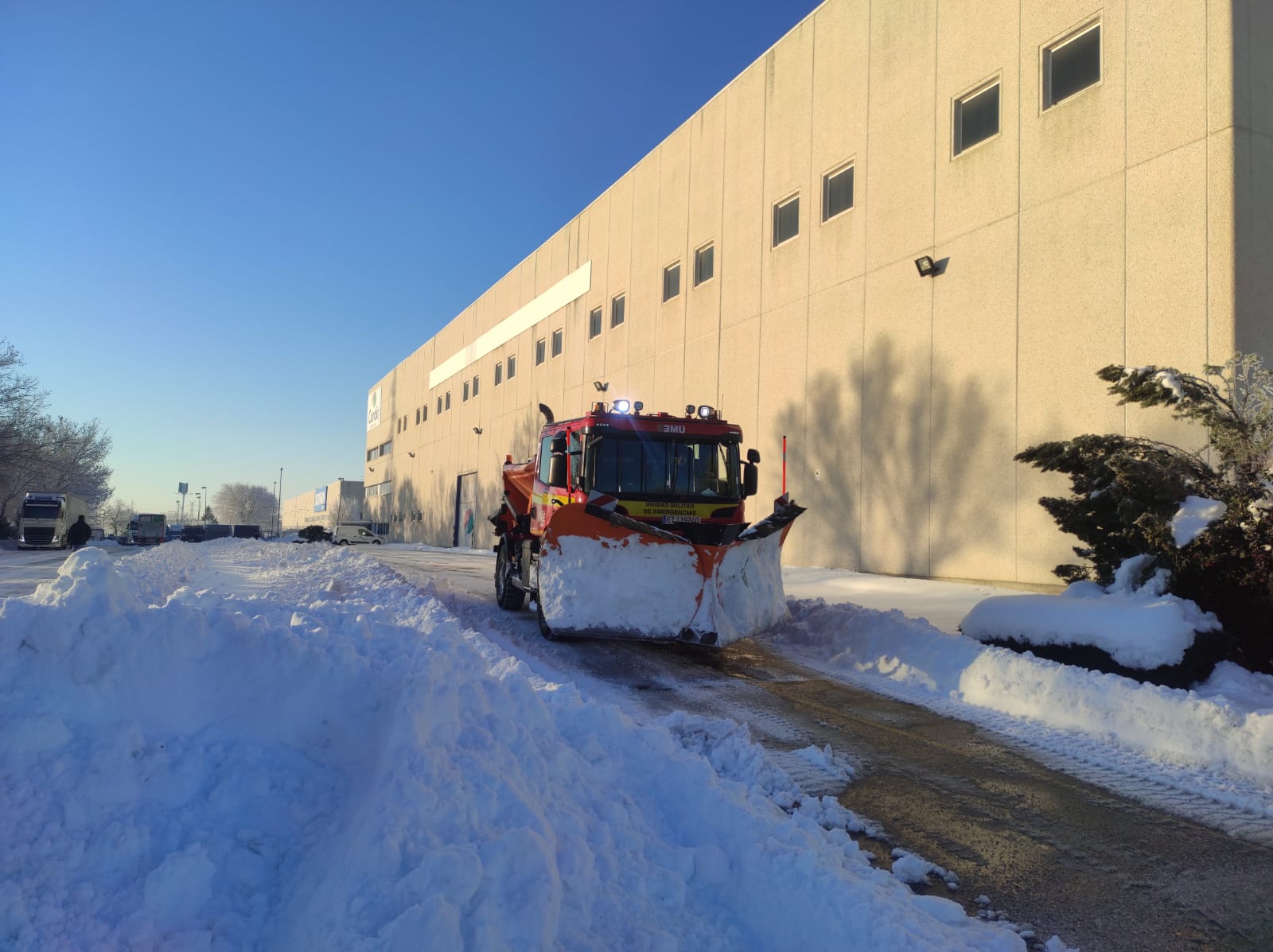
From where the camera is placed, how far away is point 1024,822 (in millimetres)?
4344

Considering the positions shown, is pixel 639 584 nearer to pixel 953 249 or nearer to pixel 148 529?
pixel 953 249

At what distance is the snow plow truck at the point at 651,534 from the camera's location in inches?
336

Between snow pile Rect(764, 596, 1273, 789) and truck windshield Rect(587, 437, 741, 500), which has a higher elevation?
truck windshield Rect(587, 437, 741, 500)

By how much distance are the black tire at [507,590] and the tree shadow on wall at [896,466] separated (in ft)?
23.5

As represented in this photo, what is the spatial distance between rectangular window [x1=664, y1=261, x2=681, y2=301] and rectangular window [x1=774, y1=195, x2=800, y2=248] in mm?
4554

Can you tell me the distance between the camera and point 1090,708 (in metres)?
6.27

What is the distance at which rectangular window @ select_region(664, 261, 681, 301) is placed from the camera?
23.4 meters

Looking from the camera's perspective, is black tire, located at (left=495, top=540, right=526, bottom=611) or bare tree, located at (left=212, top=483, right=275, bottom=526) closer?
black tire, located at (left=495, top=540, right=526, bottom=611)

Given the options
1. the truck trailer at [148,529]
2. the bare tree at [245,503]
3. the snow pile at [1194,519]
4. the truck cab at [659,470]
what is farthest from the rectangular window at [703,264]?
the bare tree at [245,503]

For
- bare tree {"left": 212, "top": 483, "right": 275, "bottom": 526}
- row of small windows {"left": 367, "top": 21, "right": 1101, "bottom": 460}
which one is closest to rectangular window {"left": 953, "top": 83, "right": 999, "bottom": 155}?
row of small windows {"left": 367, "top": 21, "right": 1101, "bottom": 460}

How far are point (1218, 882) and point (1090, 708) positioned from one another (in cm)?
282

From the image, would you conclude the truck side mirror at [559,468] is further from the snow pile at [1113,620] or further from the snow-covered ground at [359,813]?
the snow-covered ground at [359,813]

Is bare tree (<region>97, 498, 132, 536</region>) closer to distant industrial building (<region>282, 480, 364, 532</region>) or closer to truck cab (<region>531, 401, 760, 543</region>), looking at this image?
distant industrial building (<region>282, 480, 364, 532</region>)

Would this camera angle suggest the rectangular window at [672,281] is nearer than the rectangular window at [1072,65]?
No
